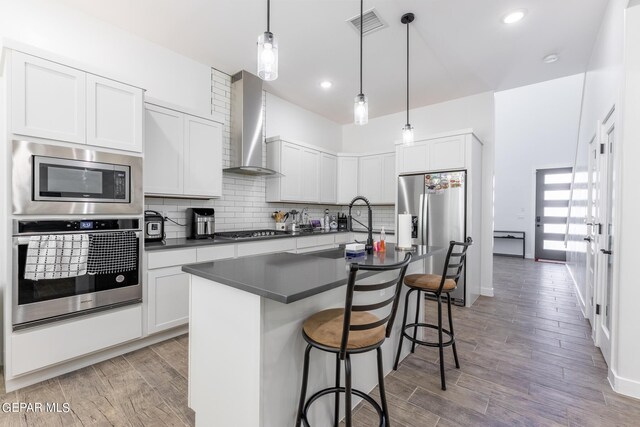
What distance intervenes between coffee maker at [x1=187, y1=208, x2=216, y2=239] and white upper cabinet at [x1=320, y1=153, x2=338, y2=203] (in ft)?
6.77

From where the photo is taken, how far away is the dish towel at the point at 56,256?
1964 millimetres

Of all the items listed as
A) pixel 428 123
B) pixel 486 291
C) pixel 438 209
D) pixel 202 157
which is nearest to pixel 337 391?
pixel 202 157

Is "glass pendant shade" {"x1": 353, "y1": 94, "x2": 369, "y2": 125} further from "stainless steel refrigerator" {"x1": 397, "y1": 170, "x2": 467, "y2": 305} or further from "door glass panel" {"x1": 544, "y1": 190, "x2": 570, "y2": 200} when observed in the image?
"door glass panel" {"x1": 544, "y1": 190, "x2": 570, "y2": 200}

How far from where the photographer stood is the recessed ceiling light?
8.43ft

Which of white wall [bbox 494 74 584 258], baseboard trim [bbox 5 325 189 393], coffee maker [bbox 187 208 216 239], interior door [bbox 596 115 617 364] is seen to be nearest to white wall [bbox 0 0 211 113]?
coffee maker [bbox 187 208 216 239]

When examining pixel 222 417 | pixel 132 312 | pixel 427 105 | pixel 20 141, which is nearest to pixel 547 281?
pixel 427 105

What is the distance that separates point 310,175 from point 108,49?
9.44 feet

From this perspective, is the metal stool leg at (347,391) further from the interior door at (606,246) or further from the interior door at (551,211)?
the interior door at (551,211)

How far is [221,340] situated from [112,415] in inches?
40.6

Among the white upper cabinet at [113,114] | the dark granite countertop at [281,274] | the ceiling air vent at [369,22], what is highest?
the ceiling air vent at [369,22]

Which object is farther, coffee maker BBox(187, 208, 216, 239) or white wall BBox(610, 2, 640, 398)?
coffee maker BBox(187, 208, 216, 239)

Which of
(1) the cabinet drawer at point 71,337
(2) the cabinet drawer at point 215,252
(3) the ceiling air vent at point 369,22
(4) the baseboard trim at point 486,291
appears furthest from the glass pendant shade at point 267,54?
(4) the baseboard trim at point 486,291

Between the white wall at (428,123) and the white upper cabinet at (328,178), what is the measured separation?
795mm

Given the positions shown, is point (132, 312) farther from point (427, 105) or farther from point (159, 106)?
point (427, 105)
